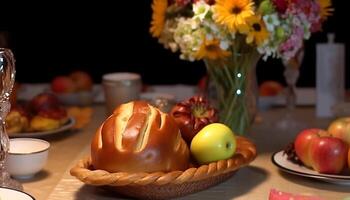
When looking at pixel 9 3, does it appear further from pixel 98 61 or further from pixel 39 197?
pixel 39 197

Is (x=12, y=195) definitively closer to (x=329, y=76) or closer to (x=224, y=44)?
(x=224, y=44)

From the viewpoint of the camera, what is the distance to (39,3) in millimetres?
2545

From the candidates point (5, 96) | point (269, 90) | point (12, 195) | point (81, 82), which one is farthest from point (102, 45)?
point (12, 195)

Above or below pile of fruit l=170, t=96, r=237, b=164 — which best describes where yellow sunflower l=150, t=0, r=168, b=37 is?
above

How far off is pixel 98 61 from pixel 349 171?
4.75 feet

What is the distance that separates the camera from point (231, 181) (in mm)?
1354

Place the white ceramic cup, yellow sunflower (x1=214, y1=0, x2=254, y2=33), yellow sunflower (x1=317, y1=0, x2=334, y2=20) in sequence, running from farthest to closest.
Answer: the white ceramic cup < yellow sunflower (x1=317, y1=0, x2=334, y2=20) < yellow sunflower (x1=214, y1=0, x2=254, y2=33)

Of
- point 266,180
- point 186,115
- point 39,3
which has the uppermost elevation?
point 39,3

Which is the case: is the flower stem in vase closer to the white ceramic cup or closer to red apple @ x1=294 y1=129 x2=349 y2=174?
the white ceramic cup

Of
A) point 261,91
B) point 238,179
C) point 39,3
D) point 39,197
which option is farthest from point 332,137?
point 39,3

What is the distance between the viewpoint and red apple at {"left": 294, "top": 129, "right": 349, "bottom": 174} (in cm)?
131

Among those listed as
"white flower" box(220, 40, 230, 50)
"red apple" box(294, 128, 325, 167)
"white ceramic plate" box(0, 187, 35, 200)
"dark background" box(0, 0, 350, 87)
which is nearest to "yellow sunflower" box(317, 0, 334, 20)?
"white flower" box(220, 40, 230, 50)

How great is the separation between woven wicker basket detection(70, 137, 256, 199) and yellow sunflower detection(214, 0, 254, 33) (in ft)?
0.97

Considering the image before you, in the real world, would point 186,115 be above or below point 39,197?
above
